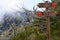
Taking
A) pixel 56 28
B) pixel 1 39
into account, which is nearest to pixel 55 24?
pixel 56 28

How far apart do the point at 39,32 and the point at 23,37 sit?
2.95 ft

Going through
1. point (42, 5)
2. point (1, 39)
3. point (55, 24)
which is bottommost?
point (1, 39)

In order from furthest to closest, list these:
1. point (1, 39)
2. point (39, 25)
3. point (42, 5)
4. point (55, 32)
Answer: point (1, 39)
point (39, 25)
point (55, 32)
point (42, 5)

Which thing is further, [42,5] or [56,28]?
[56,28]

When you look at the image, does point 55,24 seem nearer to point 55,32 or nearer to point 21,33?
point 55,32

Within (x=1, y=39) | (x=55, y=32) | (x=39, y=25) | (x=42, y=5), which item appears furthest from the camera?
(x=1, y=39)

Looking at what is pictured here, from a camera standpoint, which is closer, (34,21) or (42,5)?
(42,5)

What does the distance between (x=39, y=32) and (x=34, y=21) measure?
95 cm

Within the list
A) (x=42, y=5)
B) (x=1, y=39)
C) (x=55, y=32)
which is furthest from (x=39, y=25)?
(x=1, y=39)

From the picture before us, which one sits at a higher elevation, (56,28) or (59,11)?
(59,11)

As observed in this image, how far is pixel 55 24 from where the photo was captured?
381 inches

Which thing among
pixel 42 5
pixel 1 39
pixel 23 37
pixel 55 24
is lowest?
pixel 1 39

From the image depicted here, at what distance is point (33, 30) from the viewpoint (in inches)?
402

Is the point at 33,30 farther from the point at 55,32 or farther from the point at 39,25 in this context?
the point at 55,32
